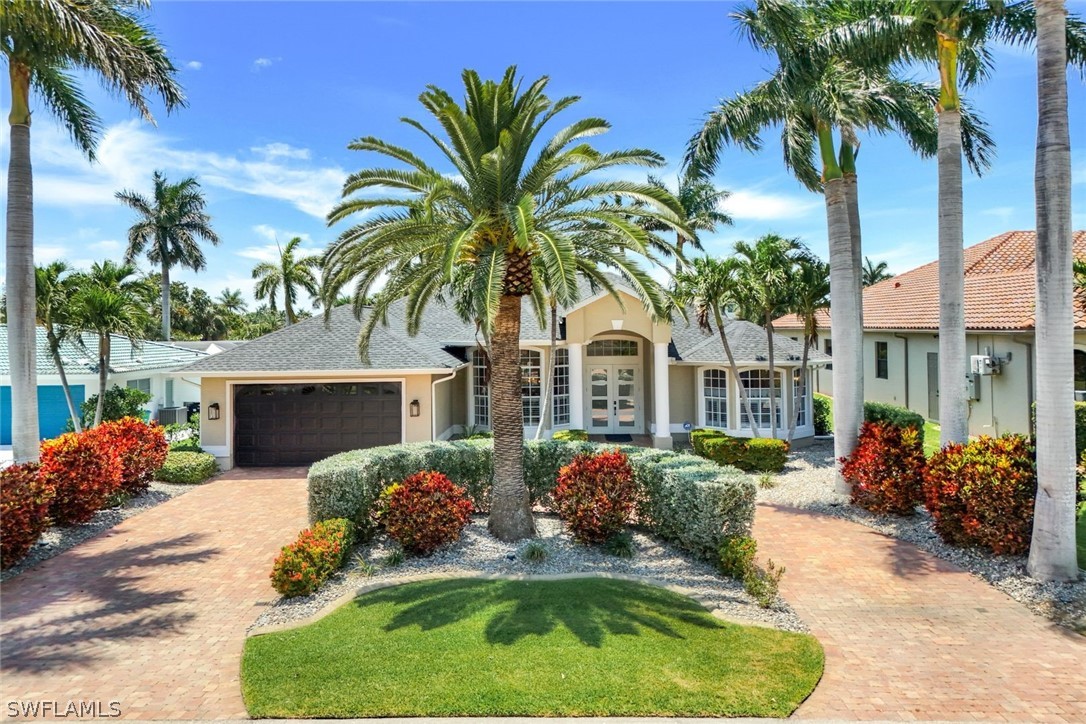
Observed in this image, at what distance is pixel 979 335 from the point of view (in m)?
18.2

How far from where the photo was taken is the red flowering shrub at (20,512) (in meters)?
8.57

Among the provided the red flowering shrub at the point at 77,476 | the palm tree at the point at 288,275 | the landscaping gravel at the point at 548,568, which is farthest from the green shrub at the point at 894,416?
the palm tree at the point at 288,275

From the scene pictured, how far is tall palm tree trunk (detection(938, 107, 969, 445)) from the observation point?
10.3 meters

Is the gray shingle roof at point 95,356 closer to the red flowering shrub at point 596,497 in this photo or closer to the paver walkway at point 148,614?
the paver walkway at point 148,614

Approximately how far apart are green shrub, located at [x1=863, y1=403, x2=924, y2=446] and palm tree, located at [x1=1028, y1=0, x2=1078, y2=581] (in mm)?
6999

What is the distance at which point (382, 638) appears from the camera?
6.39 m

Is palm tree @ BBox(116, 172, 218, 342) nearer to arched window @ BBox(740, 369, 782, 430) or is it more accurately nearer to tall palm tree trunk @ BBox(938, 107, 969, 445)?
arched window @ BBox(740, 369, 782, 430)

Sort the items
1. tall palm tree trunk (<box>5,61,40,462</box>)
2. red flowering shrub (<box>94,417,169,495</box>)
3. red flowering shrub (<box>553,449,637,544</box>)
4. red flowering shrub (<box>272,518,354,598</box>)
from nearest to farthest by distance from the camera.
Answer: red flowering shrub (<box>272,518,354,598</box>) → red flowering shrub (<box>553,449,637,544</box>) → tall palm tree trunk (<box>5,61,40,462</box>) → red flowering shrub (<box>94,417,169,495</box>)

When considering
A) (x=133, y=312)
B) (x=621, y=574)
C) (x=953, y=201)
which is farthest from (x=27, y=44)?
(x=953, y=201)

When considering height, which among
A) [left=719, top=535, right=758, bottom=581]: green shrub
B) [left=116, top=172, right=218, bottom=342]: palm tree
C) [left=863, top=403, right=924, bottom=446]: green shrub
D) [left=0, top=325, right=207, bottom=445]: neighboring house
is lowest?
[left=719, top=535, right=758, bottom=581]: green shrub

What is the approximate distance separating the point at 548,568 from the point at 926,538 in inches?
264

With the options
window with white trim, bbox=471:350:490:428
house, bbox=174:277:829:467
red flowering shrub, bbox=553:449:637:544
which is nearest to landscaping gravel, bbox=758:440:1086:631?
house, bbox=174:277:829:467

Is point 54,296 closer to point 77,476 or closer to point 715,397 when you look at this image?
point 77,476

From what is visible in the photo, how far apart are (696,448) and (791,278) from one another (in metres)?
5.59
